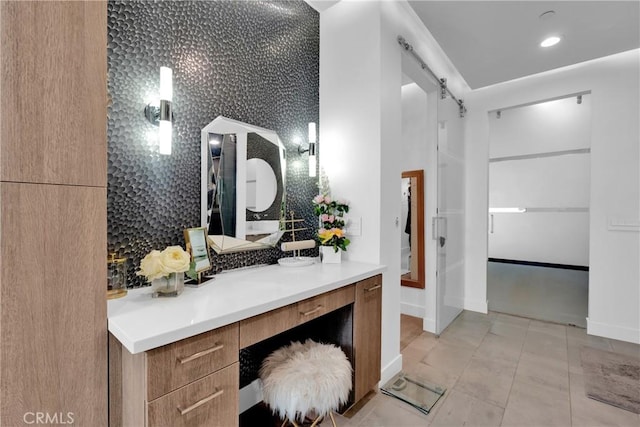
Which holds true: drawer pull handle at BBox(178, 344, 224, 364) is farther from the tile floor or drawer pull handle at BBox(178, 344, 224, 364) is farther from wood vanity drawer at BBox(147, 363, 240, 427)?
the tile floor

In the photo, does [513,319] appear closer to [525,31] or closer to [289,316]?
[525,31]

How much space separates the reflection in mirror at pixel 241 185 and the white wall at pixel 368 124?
52cm

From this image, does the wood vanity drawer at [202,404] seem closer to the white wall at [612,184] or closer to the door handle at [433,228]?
the door handle at [433,228]

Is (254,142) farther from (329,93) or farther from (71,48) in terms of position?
(71,48)

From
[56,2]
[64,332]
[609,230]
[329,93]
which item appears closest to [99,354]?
[64,332]

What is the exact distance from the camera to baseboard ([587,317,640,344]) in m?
2.74

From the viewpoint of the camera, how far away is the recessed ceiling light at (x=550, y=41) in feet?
8.52

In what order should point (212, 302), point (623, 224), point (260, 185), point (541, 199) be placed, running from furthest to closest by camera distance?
point (541, 199) → point (623, 224) → point (260, 185) → point (212, 302)

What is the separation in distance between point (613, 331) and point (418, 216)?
2167 millimetres

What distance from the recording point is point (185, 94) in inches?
60.4

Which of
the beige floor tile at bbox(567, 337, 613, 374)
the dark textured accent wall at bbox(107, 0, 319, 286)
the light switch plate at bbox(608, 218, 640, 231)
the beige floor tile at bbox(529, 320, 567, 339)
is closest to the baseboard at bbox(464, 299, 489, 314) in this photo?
the beige floor tile at bbox(529, 320, 567, 339)

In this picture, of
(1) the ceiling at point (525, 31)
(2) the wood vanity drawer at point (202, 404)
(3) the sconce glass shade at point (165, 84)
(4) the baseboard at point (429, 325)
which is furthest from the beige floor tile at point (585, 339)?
(3) the sconce glass shade at point (165, 84)

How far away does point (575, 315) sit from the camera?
11.1 feet

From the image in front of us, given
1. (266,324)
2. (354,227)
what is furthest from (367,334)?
(266,324)
